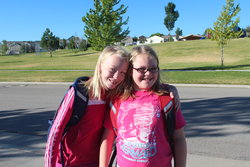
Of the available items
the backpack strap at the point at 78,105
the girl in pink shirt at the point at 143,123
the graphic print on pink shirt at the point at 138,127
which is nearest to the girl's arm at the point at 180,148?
the girl in pink shirt at the point at 143,123

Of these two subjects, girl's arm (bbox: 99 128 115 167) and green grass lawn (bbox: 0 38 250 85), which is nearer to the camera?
girl's arm (bbox: 99 128 115 167)

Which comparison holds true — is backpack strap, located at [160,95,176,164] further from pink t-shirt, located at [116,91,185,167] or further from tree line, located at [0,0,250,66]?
tree line, located at [0,0,250,66]

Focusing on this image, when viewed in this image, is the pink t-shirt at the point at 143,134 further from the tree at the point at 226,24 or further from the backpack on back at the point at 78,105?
the tree at the point at 226,24

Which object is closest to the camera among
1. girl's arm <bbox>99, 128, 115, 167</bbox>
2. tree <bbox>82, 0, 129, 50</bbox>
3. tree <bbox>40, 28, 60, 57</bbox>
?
girl's arm <bbox>99, 128, 115, 167</bbox>

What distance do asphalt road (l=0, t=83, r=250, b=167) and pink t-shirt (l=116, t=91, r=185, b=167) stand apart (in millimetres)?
1966

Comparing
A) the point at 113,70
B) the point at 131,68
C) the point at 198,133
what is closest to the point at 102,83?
the point at 113,70

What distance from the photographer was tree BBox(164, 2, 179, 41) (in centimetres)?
9688

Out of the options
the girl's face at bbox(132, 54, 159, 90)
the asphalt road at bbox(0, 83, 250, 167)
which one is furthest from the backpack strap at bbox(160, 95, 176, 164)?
the asphalt road at bbox(0, 83, 250, 167)

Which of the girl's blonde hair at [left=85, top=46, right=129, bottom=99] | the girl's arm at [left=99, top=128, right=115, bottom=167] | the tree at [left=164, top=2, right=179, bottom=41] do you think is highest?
the tree at [left=164, top=2, right=179, bottom=41]

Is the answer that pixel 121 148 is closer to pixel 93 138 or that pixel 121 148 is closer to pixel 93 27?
pixel 93 138

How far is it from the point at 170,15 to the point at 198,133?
98.1 m

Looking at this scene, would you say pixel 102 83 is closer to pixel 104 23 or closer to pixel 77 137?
pixel 77 137

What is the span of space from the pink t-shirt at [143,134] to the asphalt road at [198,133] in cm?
197

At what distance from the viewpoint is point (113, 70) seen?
169cm
